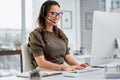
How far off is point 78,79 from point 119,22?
55 centimetres

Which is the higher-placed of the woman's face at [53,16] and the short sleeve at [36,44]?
the woman's face at [53,16]

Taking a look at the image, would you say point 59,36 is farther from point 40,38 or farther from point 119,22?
point 119,22

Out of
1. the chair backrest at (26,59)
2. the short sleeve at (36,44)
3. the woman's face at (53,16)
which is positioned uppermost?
the woman's face at (53,16)

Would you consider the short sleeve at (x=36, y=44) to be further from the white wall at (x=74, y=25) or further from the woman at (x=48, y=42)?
the white wall at (x=74, y=25)

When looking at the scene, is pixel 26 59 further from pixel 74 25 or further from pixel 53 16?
pixel 74 25

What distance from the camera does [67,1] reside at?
5270 mm

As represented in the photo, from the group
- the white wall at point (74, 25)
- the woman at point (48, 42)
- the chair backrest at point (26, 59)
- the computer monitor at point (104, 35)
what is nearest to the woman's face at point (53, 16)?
the woman at point (48, 42)

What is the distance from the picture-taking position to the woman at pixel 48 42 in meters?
2.04

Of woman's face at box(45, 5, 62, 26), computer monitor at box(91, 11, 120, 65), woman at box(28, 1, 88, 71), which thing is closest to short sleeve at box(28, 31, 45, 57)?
woman at box(28, 1, 88, 71)

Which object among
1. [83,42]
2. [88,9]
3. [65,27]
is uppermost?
[88,9]

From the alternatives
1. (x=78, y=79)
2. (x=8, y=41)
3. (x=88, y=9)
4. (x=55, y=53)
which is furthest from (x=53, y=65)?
(x=88, y=9)

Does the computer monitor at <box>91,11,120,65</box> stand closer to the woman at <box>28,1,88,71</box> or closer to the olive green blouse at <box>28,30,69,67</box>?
the woman at <box>28,1,88,71</box>

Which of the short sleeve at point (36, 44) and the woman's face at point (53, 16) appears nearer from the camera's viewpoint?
the short sleeve at point (36, 44)

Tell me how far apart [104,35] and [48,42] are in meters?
0.66
